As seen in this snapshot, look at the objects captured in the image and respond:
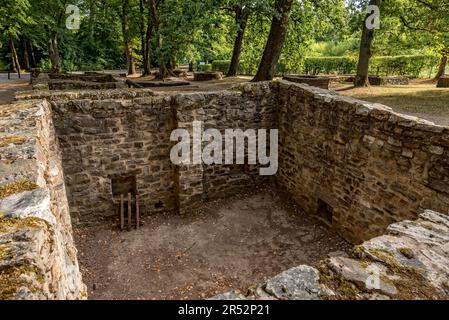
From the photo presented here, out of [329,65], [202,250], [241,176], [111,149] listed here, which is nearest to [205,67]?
[329,65]

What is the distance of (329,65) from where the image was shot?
3097 cm

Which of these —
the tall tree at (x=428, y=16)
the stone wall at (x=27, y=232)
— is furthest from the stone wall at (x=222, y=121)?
the tall tree at (x=428, y=16)

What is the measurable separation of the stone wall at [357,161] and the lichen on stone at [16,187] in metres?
5.28

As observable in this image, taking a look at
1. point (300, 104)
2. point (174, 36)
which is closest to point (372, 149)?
point (300, 104)

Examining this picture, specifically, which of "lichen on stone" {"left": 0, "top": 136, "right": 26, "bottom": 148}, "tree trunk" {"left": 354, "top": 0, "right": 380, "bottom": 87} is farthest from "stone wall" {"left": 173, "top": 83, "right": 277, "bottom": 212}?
"tree trunk" {"left": 354, "top": 0, "right": 380, "bottom": 87}

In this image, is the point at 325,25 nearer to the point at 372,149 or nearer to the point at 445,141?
the point at 372,149

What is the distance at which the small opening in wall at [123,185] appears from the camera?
297 inches

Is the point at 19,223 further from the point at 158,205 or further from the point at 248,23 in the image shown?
the point at 248,23

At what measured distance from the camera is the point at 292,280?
2422mm

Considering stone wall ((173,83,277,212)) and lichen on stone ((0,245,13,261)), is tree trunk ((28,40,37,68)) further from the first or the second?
lichen on stone ((0,245,13,261))

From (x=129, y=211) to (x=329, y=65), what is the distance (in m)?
28.5

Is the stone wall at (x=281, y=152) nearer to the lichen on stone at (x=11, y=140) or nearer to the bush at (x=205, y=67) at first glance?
the lichen on stone at (x=11, y=140)

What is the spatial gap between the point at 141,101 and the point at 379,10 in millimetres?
12670

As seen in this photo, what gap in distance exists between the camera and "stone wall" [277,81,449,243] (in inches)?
199
